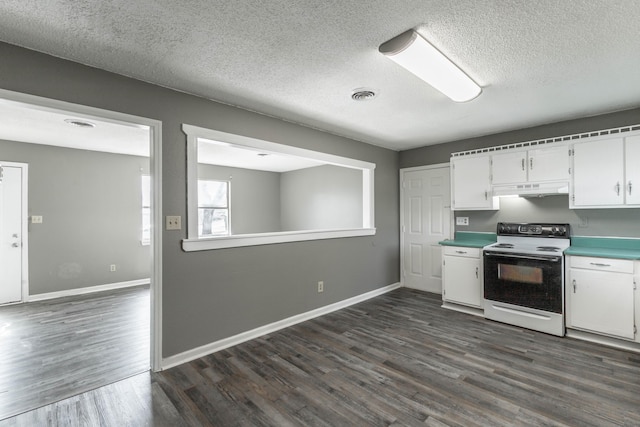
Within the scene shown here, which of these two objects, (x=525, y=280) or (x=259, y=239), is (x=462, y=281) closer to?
(x=525, y=280)

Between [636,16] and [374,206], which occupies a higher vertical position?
[636,16]

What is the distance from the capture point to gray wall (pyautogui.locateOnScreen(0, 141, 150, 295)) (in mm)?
4559

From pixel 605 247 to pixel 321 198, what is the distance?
4.60m

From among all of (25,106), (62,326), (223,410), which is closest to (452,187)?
(223,410)

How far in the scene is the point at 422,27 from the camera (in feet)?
5.70

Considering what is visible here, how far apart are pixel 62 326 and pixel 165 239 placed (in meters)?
2.27

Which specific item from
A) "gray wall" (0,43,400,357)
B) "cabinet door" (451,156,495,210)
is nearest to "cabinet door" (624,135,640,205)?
"cabinet door" (451,156,495,210)

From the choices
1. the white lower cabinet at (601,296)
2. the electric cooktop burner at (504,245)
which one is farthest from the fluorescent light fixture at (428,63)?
the white lower cabinet at (601,296)

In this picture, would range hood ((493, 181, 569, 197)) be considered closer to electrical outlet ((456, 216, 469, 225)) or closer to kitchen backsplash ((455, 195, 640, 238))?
kitchen backsplash ((455, 195, 640, 238))

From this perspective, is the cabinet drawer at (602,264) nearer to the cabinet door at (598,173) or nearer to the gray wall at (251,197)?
the cabinet door at (598,173)

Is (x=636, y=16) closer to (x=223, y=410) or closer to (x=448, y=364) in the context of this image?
(x=448, y=364)

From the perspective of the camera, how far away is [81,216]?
16.2 ft

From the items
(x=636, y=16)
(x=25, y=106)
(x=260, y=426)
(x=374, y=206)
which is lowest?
(x=260, y=426)

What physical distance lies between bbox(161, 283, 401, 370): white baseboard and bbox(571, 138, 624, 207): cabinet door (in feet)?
9.45
